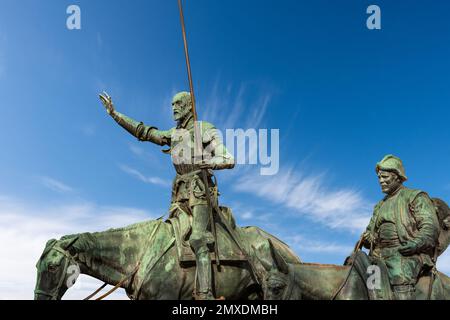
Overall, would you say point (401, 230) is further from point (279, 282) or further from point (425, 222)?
point (279, 282)

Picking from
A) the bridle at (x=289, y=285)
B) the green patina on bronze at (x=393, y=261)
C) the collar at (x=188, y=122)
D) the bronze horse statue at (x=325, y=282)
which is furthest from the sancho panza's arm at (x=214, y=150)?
the bridle at (x=289, y=285)

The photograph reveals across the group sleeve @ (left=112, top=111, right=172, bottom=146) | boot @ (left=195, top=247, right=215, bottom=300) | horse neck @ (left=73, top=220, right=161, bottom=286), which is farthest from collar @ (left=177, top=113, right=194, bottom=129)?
boot @ (left=195, top=247, right=215, bottom=300)

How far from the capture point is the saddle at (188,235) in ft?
34.0

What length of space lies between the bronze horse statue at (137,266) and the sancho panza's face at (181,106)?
7.54 ft

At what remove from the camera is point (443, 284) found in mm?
10445

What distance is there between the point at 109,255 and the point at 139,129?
2.92 m

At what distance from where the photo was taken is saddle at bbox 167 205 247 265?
10375 millimetres

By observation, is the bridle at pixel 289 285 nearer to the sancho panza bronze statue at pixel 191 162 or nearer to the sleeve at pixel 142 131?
the sancho panza bronze statue at pixel 191 162

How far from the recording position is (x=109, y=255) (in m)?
10.7

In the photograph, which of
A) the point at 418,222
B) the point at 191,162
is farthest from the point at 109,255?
the point at 418,222

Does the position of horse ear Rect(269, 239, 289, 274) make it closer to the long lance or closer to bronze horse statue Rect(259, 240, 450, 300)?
bronze horse statue Rect(259, 240, 450, 300)
